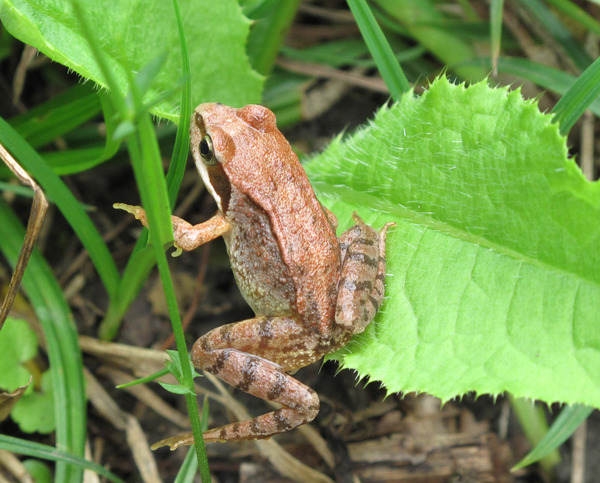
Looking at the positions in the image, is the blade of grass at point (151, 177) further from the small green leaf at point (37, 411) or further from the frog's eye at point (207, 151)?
the small green leaf at point (37, 411)

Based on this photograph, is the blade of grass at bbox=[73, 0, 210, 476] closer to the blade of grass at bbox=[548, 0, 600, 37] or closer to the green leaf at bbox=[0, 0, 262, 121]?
the green leaf at bbox=[0, 0, 262, 121]

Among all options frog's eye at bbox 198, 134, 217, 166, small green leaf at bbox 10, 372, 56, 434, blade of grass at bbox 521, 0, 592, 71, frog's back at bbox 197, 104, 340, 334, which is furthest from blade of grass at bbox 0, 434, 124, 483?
blade of grass at bbox 521, 0, 592, 71

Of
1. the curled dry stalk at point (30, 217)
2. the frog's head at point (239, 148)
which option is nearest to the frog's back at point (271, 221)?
the frog's head at point (239, 148)

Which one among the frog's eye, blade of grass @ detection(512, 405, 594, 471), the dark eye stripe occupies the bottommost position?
blade of grass @ detection(512, 405, 594, 471)

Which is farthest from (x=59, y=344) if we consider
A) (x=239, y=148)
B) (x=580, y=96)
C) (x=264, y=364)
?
(x=580, y=96)

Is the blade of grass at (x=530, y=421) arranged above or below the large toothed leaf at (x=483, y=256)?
below

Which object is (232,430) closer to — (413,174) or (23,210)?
(413,174)

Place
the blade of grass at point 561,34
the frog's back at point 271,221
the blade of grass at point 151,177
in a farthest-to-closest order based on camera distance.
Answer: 1. the blade of grass at point 561,34
2. the frog's back at point 271,221
3. the blade of grass at point 151,177
